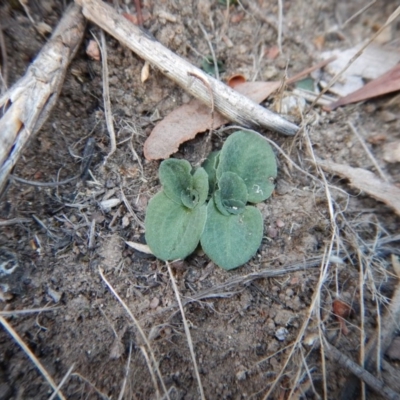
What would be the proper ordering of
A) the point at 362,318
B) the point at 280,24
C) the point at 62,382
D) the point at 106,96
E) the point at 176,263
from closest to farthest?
the point at 62,382 < the point at 362,318 < the point at 176,263 < the point at 106,96 < the point at 280,24

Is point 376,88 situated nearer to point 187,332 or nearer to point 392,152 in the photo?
point 392,152

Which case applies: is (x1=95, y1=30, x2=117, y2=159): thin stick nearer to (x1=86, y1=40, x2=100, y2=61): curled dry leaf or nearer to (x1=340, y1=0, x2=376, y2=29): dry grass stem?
(x1=86, y1=40, x2=100, y2=61): curled dry leaf

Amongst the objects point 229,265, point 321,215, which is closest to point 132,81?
point 229,265

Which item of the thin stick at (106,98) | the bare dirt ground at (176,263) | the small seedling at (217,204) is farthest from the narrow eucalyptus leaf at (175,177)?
the thin stick at (106,98)

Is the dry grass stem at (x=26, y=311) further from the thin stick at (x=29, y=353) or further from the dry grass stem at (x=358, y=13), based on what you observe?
the dry grass stem at (x=358, y=13)

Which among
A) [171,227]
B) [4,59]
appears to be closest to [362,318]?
[171,227]

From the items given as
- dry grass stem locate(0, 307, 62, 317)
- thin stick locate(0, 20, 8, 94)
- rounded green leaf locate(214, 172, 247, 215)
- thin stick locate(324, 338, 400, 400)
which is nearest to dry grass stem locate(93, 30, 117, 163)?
thin stick locate(0, 20, 8, 94)
